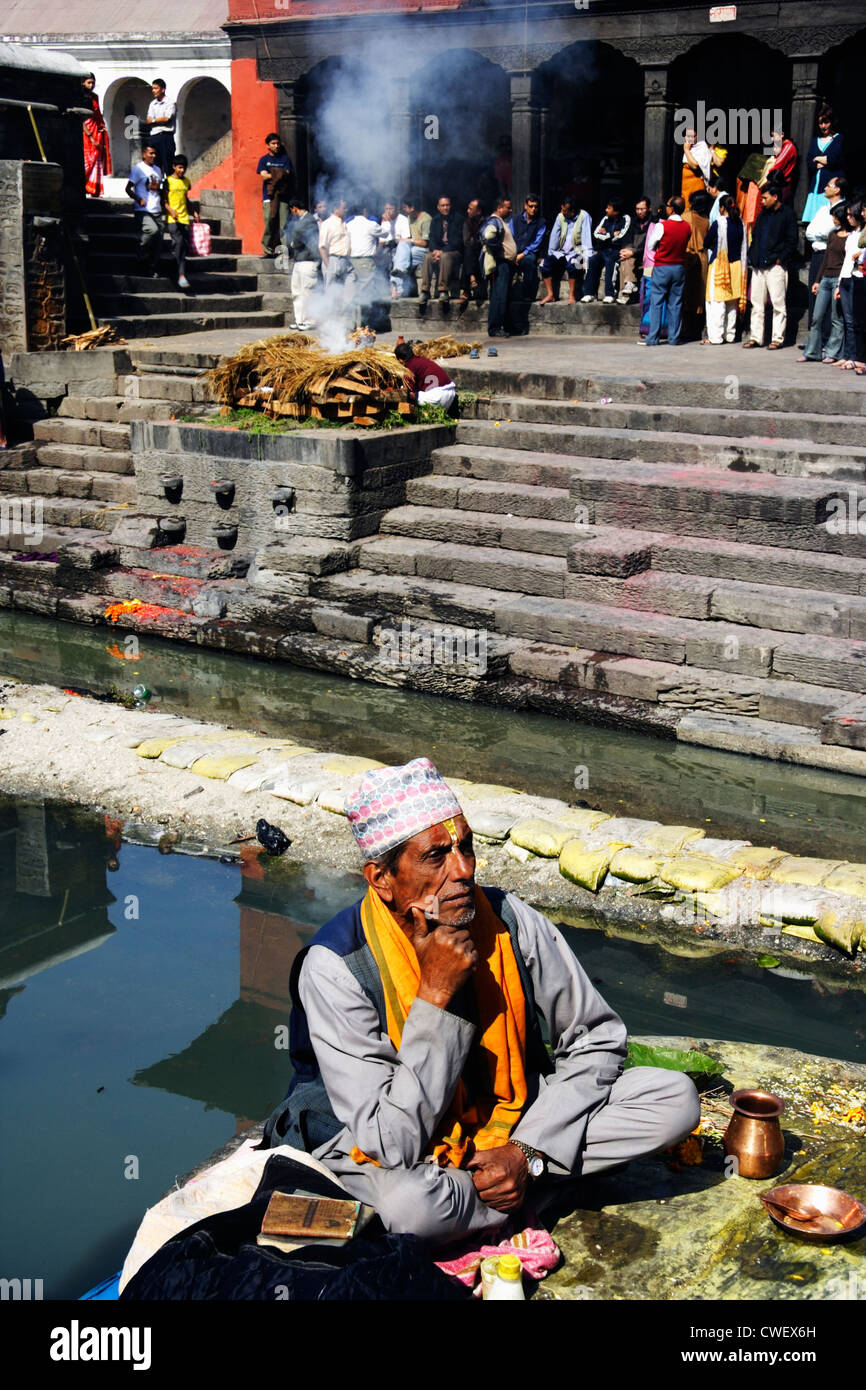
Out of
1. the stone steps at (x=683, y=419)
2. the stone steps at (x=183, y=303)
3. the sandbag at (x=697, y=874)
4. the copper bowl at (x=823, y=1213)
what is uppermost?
the stone steps at (x=183, y=303)

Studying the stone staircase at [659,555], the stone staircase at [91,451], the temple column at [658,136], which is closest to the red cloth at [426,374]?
the stone staircase at [659,555]

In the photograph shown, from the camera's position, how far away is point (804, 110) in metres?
15.2

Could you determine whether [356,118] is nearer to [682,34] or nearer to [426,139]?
[426,139]

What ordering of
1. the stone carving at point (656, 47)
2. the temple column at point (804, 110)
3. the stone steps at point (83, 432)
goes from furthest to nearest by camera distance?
the stone carving at point (656, 47) → the temple column at point (804, 110) → the stone steps at point (83, 432)

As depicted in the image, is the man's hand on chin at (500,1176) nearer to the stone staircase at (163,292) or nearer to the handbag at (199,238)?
the stone staircase at (163,292)

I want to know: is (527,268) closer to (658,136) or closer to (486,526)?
(658,136)

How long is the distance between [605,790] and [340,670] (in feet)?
8.94

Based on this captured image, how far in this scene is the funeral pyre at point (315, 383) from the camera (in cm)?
1086

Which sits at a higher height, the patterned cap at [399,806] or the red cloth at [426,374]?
the red cloth at [426,374]

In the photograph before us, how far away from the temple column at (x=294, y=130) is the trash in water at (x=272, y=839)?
15.2 m

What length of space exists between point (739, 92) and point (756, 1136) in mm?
18767

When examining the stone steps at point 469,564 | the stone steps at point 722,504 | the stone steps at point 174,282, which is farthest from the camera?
the stone steps at point 174,282

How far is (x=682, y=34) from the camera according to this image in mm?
15945
